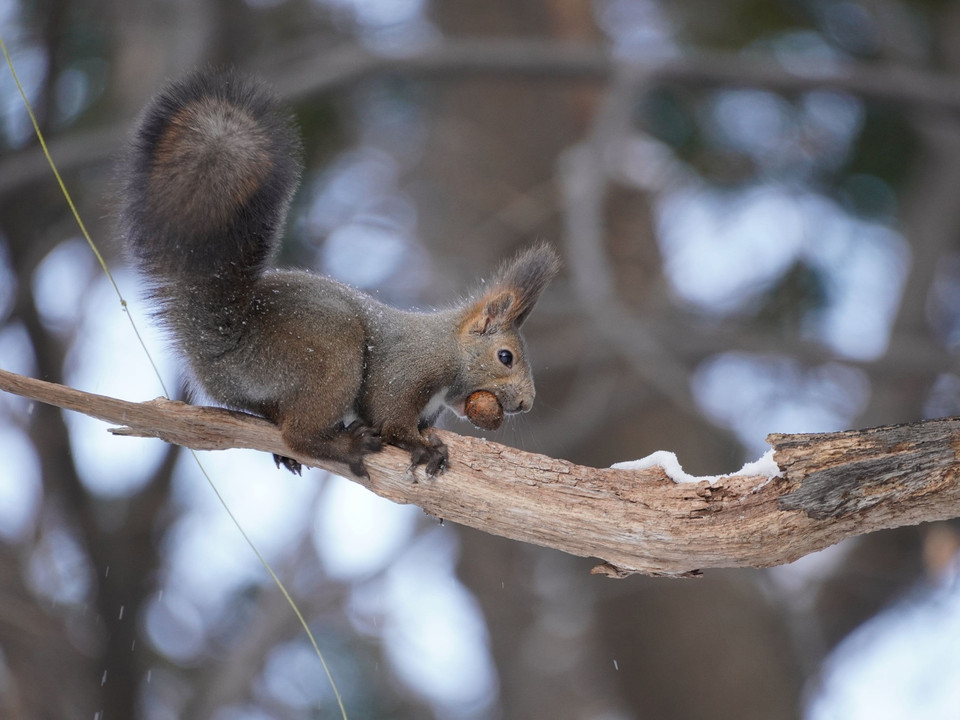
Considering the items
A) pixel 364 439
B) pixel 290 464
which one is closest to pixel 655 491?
pixel 364 439

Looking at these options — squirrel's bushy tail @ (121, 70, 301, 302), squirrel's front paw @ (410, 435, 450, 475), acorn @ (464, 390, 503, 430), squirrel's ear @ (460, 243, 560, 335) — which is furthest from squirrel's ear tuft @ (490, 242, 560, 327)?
squirrel's bushy tail @ (121, 70, 301, 302)

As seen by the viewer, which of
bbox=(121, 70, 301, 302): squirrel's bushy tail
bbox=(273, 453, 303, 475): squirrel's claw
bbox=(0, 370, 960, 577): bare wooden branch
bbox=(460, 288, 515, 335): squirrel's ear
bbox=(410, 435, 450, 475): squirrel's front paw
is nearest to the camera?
bbox=(0, 370, 960, 577): bare wooden branch

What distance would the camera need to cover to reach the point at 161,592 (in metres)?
4.53

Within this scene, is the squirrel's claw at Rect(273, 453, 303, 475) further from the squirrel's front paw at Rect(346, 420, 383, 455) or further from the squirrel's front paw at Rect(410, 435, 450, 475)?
the squirrel's front paw at Rect(410, 435, 450, 475)

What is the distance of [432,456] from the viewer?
2008 millimetres

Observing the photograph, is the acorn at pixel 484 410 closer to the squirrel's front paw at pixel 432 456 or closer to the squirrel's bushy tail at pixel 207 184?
the squirrel's front paw at pixel 432 456

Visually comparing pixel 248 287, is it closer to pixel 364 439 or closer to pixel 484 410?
pixel 364 439

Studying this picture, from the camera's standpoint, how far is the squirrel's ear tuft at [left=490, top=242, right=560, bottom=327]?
2492 millimetres

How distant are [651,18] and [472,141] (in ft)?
4.68

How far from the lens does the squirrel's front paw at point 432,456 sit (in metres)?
2.00

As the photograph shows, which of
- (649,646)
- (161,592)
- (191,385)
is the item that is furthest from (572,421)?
(191,385)

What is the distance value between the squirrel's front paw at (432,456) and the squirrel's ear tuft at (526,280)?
0.53 m

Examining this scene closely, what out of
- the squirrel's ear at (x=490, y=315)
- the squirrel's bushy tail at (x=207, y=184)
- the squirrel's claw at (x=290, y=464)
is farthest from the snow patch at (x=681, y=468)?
the squirrel's bushy tail at (x=207, y=184)

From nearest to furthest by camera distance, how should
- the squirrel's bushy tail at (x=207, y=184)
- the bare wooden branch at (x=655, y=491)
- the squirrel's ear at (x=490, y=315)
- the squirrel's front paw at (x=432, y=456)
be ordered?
1. the bare wooden branch at (x=655, y=491)
2. the squirrel's bushy tail at (x=207, y=184)
3. the squirrel's front paw at (x=432, y=456)
4. the squirrel's ear at (x=490, y=315)
